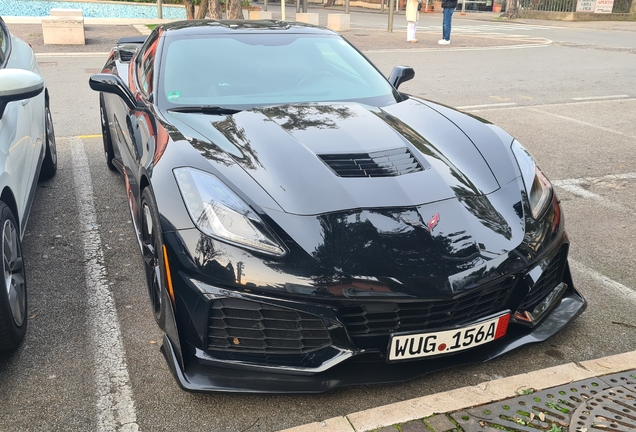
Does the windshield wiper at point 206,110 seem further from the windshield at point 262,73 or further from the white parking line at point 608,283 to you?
the white parking line at point 608,283

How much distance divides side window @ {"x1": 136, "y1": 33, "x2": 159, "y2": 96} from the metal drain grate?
259cm

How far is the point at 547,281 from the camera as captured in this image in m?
2.87

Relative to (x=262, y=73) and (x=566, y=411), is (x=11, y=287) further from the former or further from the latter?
(x=566, y=411)

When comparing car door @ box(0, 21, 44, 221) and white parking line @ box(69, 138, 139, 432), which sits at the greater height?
car door @ box(0, 21, 44, 221)

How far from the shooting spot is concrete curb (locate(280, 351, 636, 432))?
2.38 metres

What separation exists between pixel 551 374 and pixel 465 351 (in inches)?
15.8

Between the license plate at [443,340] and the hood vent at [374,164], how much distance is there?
29.9 inches

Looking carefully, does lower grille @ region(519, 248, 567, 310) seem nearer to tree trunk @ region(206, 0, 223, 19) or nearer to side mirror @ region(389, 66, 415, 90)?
side mirror @ region(389, 66, 415, 90)

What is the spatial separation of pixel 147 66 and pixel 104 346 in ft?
6.35

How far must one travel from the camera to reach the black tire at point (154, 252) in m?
2.70

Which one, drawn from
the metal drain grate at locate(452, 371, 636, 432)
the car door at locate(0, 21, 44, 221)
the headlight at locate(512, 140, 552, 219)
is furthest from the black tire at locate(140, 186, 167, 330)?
the headlight at locate(512, 140, 552, 219)

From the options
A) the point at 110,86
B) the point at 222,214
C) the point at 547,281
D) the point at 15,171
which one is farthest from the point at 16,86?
the point at 547,281

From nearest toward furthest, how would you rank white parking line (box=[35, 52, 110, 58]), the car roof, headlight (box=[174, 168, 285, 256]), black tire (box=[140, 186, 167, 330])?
headlight (box=[174, 168, 285, 256]) → black tire (box=[140, 186, 167, 330]) → the car roof → white parking line (box=[35, 52, 110, 58])

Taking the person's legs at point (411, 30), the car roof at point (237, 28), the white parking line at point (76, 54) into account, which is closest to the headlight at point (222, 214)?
the car roof at point (237, 28)
